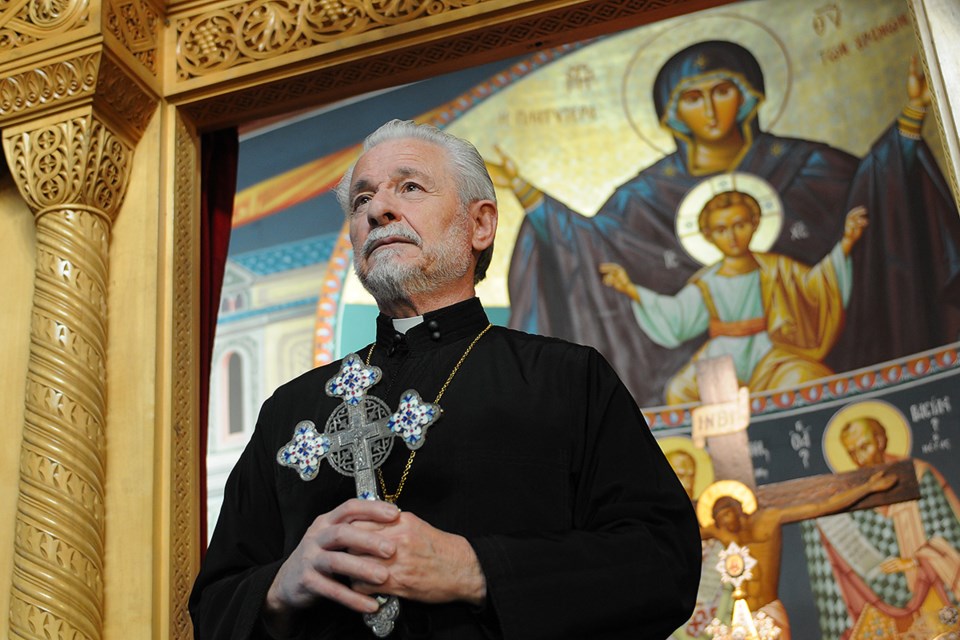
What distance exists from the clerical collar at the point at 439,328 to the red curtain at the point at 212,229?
1.24m

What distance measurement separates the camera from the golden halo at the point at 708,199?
8.12 meters

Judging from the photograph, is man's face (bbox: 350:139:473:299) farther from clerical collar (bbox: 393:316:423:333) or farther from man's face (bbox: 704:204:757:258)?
man's face (bbox: 704:204:757:258)

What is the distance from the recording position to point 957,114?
2582 millimetres

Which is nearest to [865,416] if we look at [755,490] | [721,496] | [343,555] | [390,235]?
[755,490]

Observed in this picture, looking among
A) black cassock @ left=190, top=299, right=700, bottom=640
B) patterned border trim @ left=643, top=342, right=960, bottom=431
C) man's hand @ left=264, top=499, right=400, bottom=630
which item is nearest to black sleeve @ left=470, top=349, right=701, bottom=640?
black cassock @ left=190, top=299, right=700, bottom=640

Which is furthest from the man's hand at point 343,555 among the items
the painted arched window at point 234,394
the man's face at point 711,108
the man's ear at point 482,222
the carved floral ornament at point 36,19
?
the painted arched window at point 234,394

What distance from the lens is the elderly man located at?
69.6 inches

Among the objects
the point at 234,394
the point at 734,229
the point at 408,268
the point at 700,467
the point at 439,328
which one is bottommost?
the point at 439,328

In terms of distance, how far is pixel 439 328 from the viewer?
227 cm

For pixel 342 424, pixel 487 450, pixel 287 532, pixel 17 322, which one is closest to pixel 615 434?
pixel 487 450

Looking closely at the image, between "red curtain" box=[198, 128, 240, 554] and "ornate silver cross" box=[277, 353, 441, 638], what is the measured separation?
4.97ft

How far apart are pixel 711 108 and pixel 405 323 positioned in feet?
21.2

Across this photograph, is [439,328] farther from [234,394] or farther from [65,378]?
[234,394]

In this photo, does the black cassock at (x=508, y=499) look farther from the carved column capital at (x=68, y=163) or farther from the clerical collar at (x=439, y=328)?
the carved column capital at (x=68, y=163)
